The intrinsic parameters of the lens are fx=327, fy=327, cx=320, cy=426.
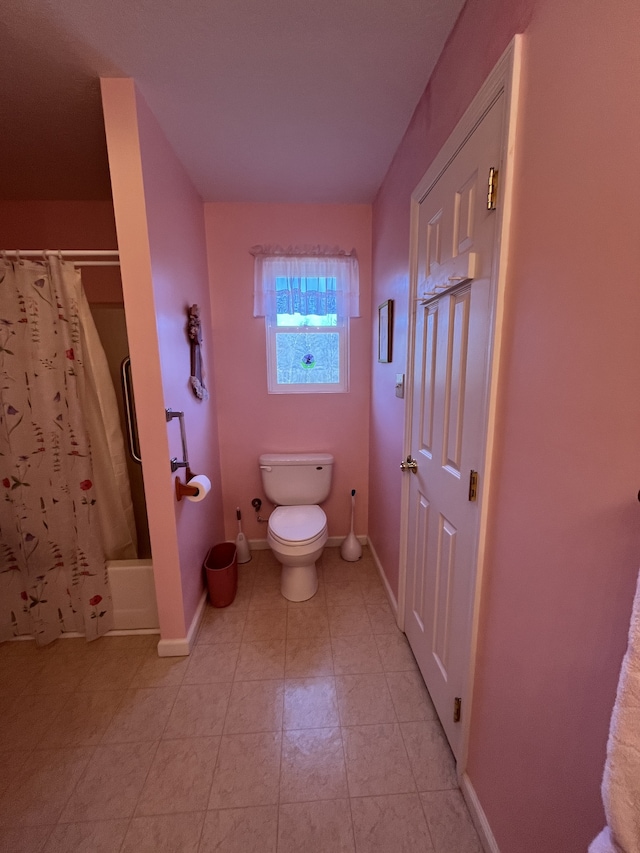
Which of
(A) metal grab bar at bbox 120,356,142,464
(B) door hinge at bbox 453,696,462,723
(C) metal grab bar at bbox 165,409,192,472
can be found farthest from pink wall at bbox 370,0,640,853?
(A) metal grab bar at bbox 120,356,142,464

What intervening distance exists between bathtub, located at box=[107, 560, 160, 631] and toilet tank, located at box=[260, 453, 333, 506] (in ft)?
2.77

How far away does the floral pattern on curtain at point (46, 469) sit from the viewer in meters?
1.43

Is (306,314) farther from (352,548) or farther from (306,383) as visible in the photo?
(352,548)

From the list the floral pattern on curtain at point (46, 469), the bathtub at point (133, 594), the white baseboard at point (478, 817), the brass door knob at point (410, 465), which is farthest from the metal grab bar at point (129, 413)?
the white baseboard at point (478, 817)

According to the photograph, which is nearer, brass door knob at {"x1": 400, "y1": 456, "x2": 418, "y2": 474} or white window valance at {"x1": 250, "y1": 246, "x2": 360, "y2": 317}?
brass door knob at {"x1": 400, "y1": 456, "x2": 418, "y2": 474}

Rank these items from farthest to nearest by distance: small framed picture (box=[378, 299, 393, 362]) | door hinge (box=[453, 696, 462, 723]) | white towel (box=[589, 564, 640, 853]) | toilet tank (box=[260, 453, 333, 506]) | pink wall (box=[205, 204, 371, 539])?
toilet tank (box=[260, 453, 333, 506]), pink wall (box=[205, 204, 371, 539]), small framed picture (box=[378, 299, 393, 362]), door hinge (box=[453, 696, 462, 723]), white towel (box=[589, 564, 640, 853])

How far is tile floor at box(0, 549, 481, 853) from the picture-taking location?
985 mm

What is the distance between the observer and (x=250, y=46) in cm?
106

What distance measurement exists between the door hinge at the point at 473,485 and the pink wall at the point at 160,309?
3.94 ft

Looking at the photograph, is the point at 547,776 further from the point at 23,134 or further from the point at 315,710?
the point at 23,134

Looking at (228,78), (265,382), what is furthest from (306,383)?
(228,78)

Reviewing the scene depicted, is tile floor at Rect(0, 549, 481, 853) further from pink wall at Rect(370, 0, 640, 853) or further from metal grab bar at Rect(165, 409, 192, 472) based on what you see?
metal grab bar at Rect(165, 409, 192, 472)

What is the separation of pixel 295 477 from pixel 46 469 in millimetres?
1334

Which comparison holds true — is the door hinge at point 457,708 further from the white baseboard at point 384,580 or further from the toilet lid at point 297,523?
the toilet lid at point 297,523
